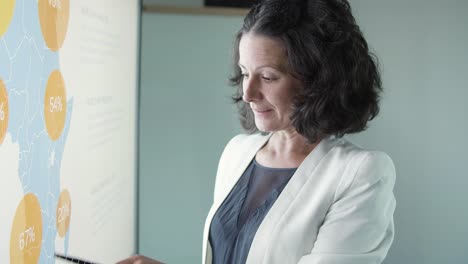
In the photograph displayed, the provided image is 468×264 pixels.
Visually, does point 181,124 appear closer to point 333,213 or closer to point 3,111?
point 333,213

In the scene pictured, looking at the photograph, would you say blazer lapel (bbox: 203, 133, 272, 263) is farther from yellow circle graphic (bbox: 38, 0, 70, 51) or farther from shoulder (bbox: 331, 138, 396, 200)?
yellow circle graphic (bbox: 38, 0, 70, 51)

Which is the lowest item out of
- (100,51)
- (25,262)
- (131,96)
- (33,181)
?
(25,262)

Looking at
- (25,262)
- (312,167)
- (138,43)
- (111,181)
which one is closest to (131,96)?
(138,43)

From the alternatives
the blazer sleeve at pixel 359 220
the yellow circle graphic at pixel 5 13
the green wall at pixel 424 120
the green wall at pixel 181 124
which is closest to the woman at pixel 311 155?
the blazer sleeve at pixel 359 220

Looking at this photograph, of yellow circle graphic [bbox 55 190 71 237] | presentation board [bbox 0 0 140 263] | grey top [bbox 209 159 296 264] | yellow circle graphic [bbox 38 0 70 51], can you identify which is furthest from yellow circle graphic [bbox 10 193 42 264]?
grey top [bbox 209 159 296 264]

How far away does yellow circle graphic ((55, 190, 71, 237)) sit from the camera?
113 cm

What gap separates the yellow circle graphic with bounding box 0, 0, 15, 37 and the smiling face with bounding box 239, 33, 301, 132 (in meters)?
0.54

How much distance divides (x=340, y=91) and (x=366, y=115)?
10cm

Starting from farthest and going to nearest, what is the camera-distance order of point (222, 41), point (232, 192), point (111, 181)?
point (222, 41)
point (111, 181)
point (232, 192)

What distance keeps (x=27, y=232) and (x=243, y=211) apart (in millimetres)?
520

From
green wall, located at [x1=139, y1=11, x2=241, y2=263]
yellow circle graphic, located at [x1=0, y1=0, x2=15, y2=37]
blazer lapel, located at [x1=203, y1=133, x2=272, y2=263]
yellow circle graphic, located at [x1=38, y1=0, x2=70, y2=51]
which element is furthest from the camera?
green wall, located at [x1=139, y1=11, x2=241, y2=263]

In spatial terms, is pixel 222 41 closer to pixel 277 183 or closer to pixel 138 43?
pixel 138 43

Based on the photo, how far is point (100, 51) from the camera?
1.44 metres

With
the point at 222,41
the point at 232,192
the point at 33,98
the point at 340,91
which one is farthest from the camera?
the point at 222,41
